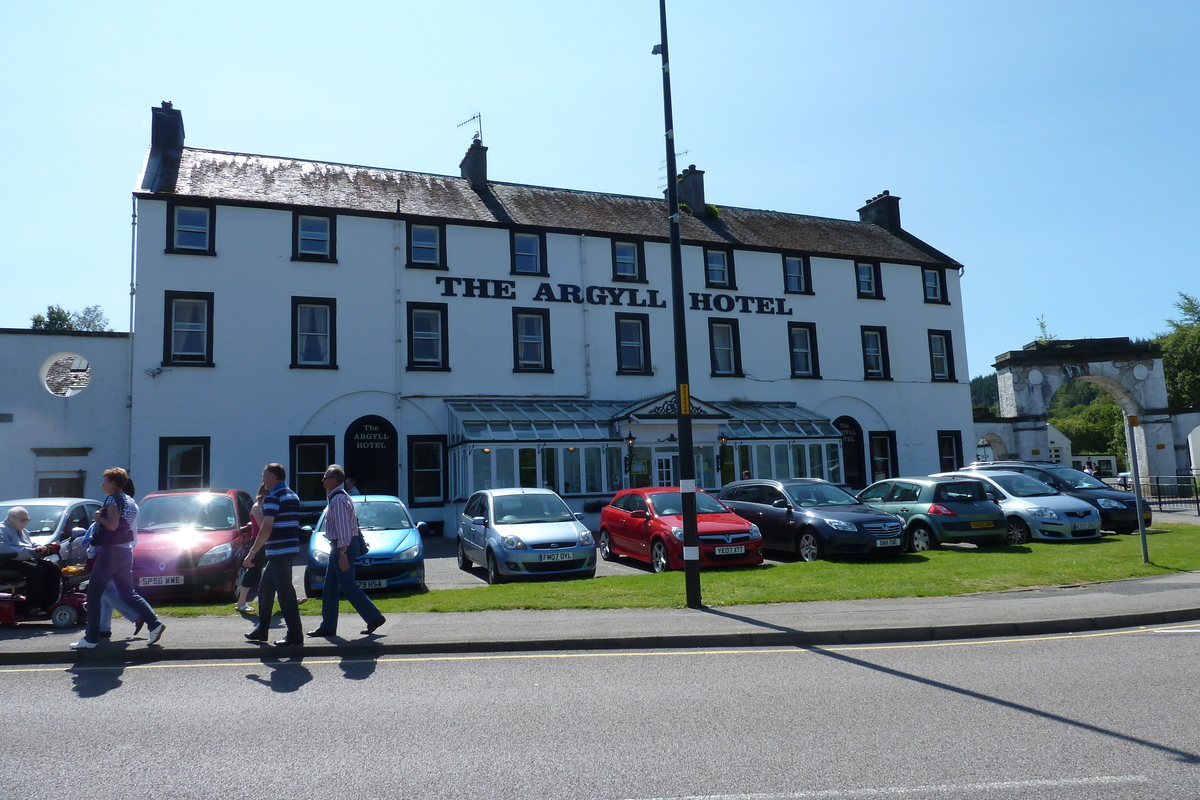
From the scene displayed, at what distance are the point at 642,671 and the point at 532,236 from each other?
70.6 feet

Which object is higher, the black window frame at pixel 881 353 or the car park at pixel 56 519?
the black window frame at pixel 881 353

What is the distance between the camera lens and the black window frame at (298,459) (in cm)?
2286

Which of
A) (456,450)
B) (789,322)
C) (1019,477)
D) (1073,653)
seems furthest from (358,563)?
(789,322)

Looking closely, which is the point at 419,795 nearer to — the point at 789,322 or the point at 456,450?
the point at 456,450

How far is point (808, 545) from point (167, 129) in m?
23.0

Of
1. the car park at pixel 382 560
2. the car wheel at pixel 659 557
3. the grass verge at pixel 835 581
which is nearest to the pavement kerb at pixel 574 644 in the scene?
the grass verge at pixel 835 581

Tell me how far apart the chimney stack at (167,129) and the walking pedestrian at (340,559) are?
70.1ft

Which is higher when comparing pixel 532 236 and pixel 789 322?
pixel 532 236

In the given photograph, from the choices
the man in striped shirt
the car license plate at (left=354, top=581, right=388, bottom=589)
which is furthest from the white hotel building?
the man in striped shirt

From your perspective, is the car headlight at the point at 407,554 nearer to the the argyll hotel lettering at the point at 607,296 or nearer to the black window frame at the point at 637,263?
the the argyll hotel lettering at the point at 607,296

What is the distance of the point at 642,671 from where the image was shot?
7414 millimetres

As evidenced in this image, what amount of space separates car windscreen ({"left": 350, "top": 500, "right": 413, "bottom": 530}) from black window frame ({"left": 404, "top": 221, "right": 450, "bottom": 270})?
12.6 metres

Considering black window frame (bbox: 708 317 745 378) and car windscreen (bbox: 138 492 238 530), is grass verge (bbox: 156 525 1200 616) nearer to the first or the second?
car windscreen (bbox: 138 492 238 530)

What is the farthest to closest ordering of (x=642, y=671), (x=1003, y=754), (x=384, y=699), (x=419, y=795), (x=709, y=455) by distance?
(x=709, y=455) → (x=642, y=671) → (x=384, y=699) → (x=1003, y=754) → (x=419, y=795)
